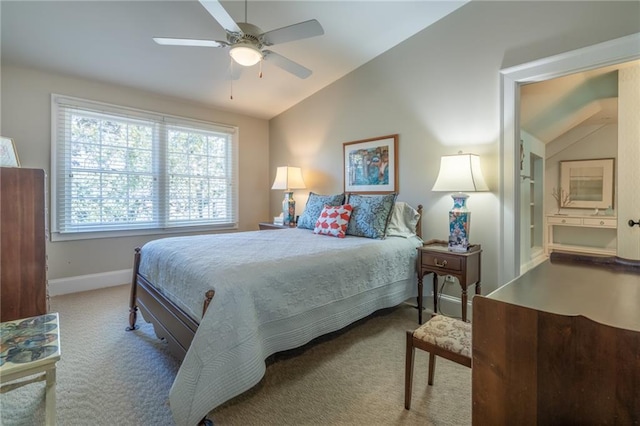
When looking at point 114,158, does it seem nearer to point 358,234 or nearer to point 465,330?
point 358,234

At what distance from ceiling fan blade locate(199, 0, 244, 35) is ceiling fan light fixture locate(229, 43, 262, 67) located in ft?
0.29

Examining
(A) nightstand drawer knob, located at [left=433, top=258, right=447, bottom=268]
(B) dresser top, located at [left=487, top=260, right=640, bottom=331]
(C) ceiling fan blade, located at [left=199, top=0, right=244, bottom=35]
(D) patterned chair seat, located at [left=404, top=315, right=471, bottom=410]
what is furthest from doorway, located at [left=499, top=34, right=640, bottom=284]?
(C) ceiling fan blade, located at [left=199, top=0, right=244, bottom=35]

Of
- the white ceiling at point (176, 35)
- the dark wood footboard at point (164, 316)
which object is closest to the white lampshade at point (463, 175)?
the white ceiling at point (176, 35)

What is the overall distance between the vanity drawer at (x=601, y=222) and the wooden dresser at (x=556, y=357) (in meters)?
5.09

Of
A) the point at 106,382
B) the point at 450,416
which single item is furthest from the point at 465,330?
the point at 106,382

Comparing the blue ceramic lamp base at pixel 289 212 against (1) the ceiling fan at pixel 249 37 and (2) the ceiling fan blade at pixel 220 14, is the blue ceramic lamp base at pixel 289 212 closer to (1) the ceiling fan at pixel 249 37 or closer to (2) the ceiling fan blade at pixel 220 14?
(1) the ceiling fan at pixel 249 37

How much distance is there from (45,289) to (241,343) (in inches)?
76.4

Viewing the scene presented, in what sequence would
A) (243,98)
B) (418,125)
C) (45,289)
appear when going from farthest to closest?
1. (243,98)
2. (418,125)
3. (45,289)

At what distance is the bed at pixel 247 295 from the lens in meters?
1.40

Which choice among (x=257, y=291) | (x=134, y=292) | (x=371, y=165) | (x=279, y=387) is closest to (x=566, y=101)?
(x=371, y=165)

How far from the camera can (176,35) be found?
279 centimetres

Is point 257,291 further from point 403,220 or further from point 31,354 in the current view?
point 403,220

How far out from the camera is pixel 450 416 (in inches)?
60.8

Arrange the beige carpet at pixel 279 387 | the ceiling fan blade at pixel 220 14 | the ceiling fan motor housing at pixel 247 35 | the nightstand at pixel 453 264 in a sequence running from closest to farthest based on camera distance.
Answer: the beige carpet at pixel 279 387 < the ceiling fan blade at pixel 220 14 < the ceiling fan motor housing at pixel 247 35 < the nightstand at pixel 453 264
